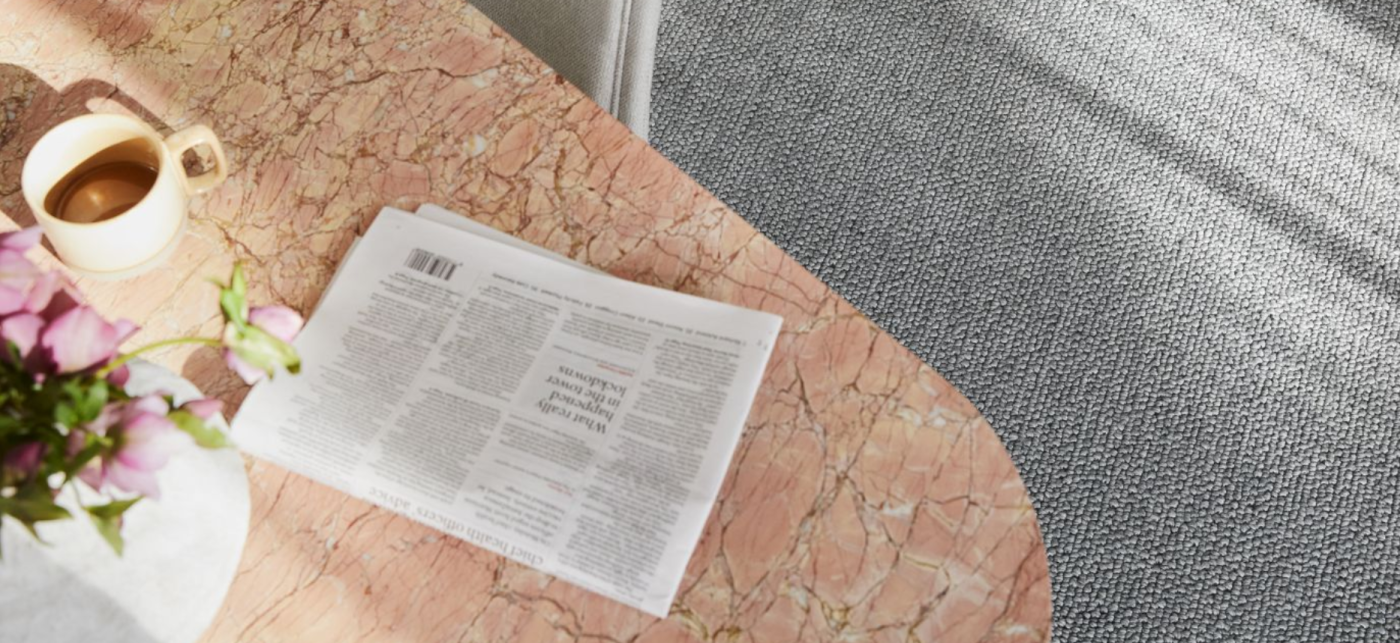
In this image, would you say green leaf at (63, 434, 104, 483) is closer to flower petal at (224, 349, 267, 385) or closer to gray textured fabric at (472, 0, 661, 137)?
flower petal at (224, 349, 267, 385)

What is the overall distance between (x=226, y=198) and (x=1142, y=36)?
1545 millimetres

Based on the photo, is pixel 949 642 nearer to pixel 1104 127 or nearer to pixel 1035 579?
pixel 1035 579

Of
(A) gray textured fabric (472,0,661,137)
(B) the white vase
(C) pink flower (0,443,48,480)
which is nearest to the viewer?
(C) pink flower (0,443,48,480)

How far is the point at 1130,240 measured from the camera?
66.1 inches

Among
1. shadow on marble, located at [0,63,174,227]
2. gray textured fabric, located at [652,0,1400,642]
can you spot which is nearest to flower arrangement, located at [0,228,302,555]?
shadow on marble, located at [0,63,174,227]

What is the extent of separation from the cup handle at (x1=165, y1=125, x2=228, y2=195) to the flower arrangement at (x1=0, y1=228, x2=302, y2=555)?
0.93 ft

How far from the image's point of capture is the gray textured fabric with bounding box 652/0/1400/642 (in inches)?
58.2

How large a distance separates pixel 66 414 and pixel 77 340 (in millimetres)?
37

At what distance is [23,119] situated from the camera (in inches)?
36.5

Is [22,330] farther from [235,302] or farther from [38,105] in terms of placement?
[38,105]

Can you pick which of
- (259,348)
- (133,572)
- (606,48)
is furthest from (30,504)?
(606,48)

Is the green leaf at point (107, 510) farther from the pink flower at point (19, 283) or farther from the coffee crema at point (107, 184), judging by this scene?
the coffee crema at point (107, 184)

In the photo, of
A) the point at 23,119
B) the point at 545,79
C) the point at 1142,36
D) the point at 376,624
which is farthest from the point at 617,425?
the point at 1142,36

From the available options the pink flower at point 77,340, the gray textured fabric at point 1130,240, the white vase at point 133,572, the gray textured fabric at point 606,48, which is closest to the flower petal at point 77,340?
the pink flower at point 77,340
